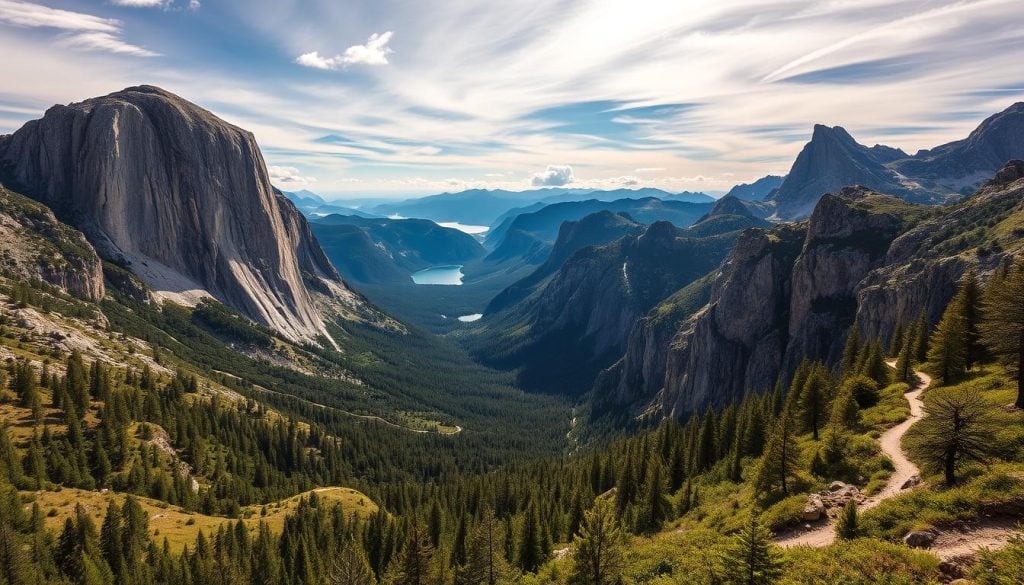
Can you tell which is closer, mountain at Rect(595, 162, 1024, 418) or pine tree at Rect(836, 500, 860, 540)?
pine tree at Rect(836, 500, 860, 540)

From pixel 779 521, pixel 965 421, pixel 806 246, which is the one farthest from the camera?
pixel 806 246

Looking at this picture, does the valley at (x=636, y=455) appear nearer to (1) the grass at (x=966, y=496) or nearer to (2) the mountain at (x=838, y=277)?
(1) the grass at (x=966, y=496)

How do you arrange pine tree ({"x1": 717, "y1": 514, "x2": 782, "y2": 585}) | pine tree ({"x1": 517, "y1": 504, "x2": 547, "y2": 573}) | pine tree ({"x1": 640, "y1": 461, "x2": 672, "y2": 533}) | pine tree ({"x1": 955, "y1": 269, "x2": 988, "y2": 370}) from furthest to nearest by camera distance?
pine tree ({"x1": 517, "y1": 504, "x2": 547, "y2": 573}), pine tree ({"x1": 640, "y1": 461, "x2": 672, "y2": 533}), pine tree ({"x1": 955, "y1": 269, "x2": 988, "y2": 370}), pine tree ({"x1": 717, "y1": 514, "x2": 782, "y2": 585})

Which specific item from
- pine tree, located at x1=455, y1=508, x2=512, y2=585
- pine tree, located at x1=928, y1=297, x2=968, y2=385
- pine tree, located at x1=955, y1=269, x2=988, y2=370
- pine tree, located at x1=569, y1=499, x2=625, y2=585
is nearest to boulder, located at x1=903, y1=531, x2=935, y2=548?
pine tree, located at x1=569, y1=499, x2=625, y2=585

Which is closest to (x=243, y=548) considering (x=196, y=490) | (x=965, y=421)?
(x=196, y=490)

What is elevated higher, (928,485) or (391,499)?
(928,485)

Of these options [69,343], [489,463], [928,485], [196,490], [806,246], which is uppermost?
[806,246]

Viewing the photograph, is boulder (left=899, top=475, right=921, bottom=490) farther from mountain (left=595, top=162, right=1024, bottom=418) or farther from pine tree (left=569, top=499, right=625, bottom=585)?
mountain (left=595, top=162, right=1024, bottom=418)

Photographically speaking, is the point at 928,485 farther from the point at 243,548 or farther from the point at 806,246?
the point at 806,246
